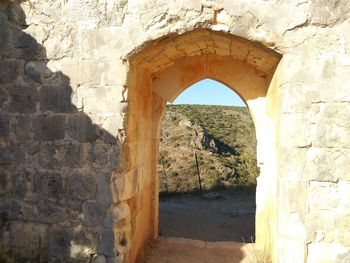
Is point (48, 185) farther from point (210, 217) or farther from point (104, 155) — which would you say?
point (210, 217)

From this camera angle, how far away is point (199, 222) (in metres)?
6.41

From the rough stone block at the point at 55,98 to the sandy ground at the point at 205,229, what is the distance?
219 centimetres

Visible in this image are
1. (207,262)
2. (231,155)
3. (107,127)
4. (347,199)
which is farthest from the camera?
(231,155)

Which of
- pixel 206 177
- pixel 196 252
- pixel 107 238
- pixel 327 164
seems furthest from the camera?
pixel 206 177

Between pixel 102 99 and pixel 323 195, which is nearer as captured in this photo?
pixel 323 195

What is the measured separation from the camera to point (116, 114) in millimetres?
3182

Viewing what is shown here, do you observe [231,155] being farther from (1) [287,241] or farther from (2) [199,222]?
(1) [287,241]

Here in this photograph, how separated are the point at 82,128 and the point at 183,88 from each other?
1.87 metres

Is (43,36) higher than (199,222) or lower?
higher

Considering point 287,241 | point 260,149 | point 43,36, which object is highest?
point 43,36

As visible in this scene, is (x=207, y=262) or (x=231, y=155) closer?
(x=207, y=262)

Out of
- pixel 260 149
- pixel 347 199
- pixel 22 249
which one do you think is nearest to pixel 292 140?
pixel 347 199

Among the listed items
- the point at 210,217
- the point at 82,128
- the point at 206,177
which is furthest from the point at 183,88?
the point at 206,177

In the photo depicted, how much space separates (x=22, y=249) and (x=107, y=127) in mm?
1509
